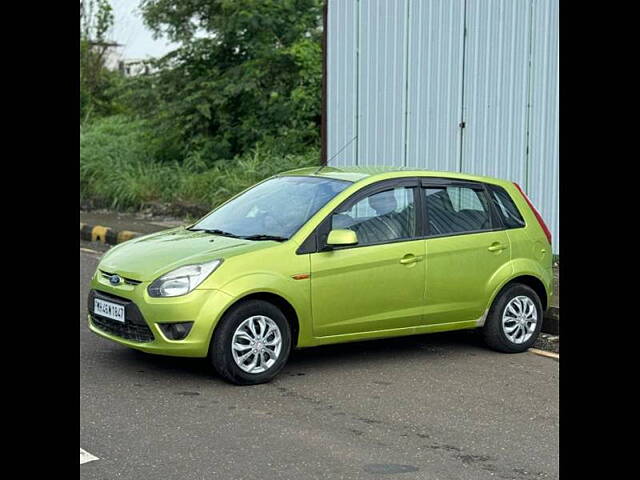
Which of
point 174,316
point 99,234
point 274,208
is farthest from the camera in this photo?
point 99,234

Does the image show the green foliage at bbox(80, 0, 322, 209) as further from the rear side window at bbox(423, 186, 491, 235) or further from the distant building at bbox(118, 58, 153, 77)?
the rear side window at bbox(423, 186, 491, 235)

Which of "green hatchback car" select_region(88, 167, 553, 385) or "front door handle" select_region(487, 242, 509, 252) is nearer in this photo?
"green hatchback car" select_region(88, 167, 553, 385)

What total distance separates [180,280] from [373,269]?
1415mm

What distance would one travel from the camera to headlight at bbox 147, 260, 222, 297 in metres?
6.33

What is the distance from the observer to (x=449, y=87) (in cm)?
1262

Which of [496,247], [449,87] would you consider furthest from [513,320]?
[449,87]

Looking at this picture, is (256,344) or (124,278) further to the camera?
(124,278)

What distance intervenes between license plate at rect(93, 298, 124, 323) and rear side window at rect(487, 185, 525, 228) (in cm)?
312

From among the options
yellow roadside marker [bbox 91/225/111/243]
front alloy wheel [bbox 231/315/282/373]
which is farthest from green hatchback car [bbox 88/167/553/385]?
yellow roadside marker [bbox 91/225/111/243]

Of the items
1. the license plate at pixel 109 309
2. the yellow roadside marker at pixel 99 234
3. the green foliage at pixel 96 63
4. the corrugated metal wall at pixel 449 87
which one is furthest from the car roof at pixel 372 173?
the green foliage at pixel 96 63

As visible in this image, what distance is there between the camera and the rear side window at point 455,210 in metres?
Result: 7.35

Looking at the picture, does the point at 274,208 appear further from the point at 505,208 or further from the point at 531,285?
the point at 531,285

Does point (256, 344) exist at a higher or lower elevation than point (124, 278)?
lower
